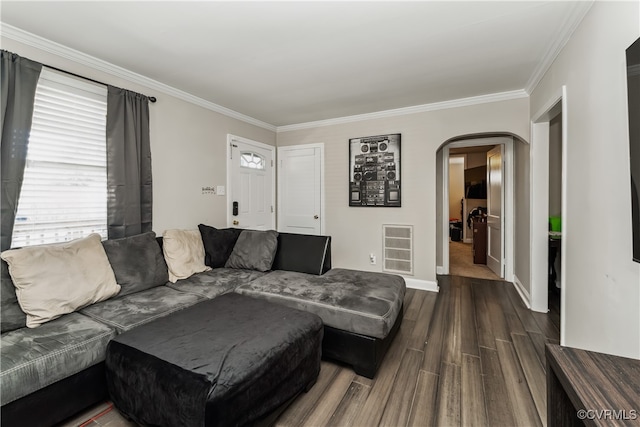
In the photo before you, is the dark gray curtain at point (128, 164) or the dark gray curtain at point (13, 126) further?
the dark gray curtain at point (128, 164)

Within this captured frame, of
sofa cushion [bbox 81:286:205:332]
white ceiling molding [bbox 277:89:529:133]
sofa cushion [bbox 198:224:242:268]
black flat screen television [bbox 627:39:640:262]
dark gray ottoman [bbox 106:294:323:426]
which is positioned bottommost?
dark gray ottoman [bbox 106:294:323:426]

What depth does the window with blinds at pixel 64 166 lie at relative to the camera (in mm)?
2186

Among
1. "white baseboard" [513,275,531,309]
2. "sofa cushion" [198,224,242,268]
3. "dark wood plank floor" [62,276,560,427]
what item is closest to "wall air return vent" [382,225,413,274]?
"dark wood plank floor" [62,276,560,427]

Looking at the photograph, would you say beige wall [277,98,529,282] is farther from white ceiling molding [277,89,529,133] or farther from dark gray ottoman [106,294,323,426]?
dark gray ottoman [106,294,323,426]

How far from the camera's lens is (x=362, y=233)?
429 centimetres

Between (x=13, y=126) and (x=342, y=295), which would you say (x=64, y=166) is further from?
(x=342, y=295)

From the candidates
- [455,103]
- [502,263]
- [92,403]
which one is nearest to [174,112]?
[92,403]

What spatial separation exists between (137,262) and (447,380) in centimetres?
260

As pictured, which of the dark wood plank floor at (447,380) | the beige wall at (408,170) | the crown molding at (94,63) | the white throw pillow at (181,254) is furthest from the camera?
the beige wall at (408,170)

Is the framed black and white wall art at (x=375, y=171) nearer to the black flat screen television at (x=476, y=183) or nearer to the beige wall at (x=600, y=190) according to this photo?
the beige wall at (x=600, y=190)

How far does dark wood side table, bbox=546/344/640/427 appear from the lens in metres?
0.76

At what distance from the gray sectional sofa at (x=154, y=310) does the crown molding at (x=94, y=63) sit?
1.58m

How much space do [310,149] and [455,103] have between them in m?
2.18

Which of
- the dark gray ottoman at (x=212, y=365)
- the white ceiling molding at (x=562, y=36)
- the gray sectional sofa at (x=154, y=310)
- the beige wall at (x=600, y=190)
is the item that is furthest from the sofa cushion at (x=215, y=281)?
the white ceiling molding at (x=562, y=36)
